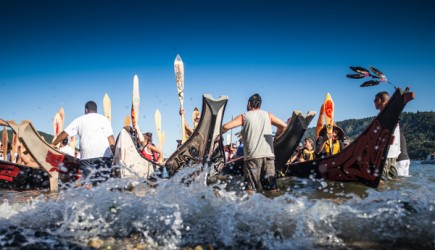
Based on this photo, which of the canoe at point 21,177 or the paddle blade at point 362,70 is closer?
the paddle blade at point 362,70

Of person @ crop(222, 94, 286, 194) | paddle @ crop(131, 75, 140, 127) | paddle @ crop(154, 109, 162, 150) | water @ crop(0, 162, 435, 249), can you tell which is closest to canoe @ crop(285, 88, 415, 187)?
water @ crop(0, 162, 435, 249)

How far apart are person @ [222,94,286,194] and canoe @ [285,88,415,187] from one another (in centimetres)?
224

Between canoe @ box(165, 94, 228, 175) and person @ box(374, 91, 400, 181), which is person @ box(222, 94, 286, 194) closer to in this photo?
canoe @ box(165, 94, 228, 175)

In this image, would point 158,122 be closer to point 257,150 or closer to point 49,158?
point 49,158

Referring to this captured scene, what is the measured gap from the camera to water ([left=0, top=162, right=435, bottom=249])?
2.99 m

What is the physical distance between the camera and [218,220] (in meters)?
3.50

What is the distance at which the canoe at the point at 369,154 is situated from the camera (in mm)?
5711

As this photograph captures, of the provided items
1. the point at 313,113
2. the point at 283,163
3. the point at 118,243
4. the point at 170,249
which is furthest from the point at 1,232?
the point at 283,163

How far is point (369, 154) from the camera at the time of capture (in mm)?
6348

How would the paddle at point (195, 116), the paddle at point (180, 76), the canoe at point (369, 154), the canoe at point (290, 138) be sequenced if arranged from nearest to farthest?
the canoe at point (369, 154) → the canoe at point (290, 138) → the paddle at point (180, 76) → the paddle at point (195, 116)

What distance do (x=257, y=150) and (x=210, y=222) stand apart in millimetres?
1879

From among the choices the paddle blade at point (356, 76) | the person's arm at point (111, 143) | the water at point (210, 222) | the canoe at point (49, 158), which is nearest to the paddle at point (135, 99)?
the canoe at point (49, 158)

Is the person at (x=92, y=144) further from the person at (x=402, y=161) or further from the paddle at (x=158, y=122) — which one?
the paddle at (x=158, y=122)

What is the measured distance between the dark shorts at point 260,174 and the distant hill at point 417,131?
3556 inches
